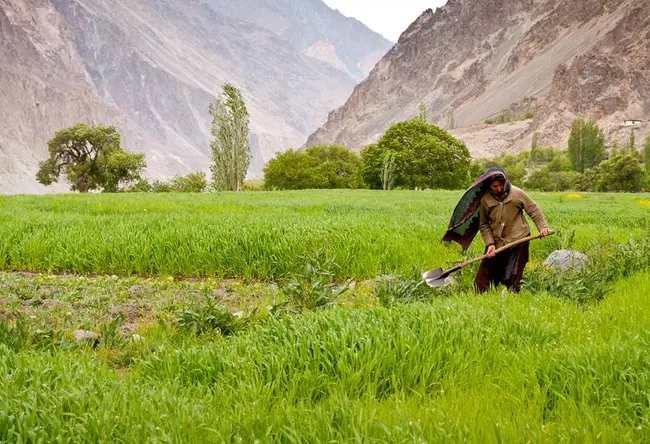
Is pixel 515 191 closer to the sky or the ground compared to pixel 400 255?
closer to the sky

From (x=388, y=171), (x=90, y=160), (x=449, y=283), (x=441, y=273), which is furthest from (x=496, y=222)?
(x=90, y=160)

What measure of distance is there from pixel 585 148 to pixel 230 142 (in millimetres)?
99921

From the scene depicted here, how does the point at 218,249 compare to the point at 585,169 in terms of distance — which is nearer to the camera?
the point at 218,249

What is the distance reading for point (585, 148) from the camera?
389 feet

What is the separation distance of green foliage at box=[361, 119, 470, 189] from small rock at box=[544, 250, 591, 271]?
55.6 m

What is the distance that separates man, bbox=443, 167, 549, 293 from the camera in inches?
244

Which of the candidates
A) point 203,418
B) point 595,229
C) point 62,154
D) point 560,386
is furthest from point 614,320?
point 62,154

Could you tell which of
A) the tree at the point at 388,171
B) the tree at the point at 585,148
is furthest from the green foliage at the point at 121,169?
the tree at the point at 585,148

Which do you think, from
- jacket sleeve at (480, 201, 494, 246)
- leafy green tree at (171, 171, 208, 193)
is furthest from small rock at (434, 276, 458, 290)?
leafy green tree at (171, 171, 208, 193)

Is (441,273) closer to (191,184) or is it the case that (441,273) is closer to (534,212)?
(534,212)

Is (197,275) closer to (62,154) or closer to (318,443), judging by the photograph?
(318,443)

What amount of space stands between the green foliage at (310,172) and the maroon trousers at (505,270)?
74.8 meters

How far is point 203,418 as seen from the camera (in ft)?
7.26

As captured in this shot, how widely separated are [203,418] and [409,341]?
1.58 metres
